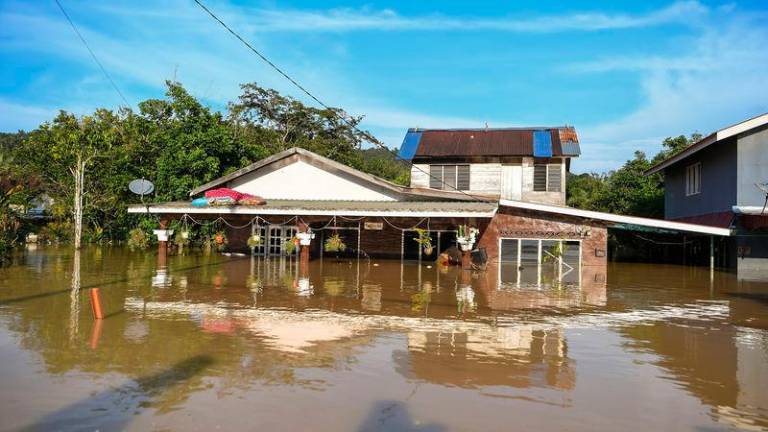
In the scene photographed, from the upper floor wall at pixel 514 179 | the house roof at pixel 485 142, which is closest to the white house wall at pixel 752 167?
the house roof at pixel 485 142

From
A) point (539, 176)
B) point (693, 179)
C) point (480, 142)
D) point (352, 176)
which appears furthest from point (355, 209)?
point (693, 179)

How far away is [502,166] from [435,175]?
2.94m

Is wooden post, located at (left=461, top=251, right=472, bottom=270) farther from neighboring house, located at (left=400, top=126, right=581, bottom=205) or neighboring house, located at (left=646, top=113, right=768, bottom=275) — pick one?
neighboring house, located at (left=646, top=113, right=768, bottom=275)

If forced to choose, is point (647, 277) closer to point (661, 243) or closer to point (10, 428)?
point (661, 243)

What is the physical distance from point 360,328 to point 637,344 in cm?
411

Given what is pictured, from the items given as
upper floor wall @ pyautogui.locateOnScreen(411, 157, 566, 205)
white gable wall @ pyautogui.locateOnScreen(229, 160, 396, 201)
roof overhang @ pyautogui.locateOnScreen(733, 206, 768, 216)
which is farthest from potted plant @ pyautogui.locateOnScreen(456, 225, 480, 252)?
roof overhang @ pyautogui.locateOnScreen(733, 206, 768, 216)

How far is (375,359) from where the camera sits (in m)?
7.03

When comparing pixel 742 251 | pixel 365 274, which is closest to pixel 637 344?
pixel 365 274

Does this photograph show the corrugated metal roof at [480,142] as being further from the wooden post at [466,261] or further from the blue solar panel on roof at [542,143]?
the wooden post at [466,261]

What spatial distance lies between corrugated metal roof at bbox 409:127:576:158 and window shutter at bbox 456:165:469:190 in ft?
2.11

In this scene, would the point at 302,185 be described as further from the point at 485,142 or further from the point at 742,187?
the point at 742,187

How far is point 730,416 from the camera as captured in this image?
17.2ft

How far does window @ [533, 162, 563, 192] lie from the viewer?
948 inches

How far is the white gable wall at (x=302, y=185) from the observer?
22.3 metres
